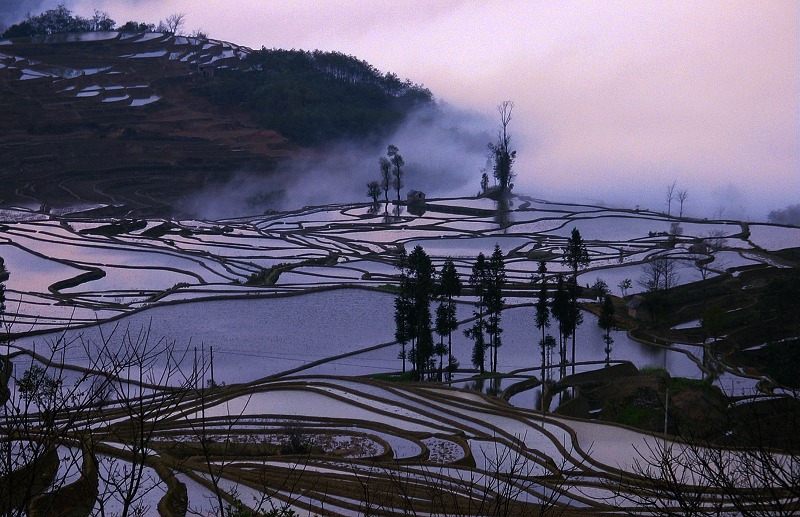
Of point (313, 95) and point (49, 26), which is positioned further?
point (49, 26)

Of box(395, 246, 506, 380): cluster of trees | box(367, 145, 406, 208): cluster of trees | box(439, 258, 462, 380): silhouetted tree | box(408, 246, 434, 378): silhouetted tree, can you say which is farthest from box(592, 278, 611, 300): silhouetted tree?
box(367, 145, 406, 208): cluster of trees

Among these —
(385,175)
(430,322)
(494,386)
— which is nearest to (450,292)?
(430,322)

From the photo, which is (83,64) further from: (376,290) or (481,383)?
(481,383)

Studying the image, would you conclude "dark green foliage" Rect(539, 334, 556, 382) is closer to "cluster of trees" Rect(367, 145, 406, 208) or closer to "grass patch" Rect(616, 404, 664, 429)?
"grass patch" Rect(616, 404, 664, 429)

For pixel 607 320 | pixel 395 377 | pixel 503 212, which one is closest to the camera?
pixel 395 377

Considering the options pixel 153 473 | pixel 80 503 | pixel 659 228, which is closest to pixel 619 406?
pixel 153 473

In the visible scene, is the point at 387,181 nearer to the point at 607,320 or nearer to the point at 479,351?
the point at 607,320
